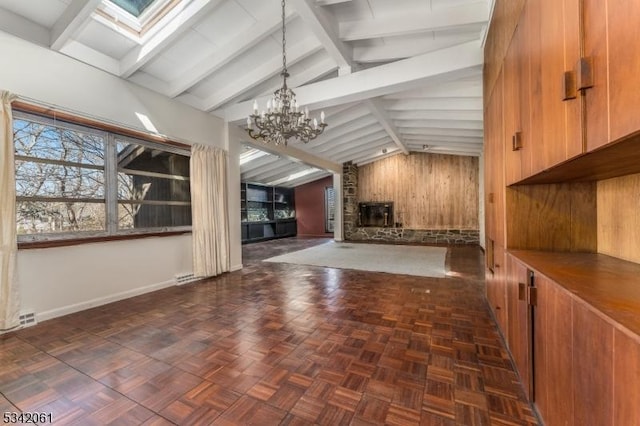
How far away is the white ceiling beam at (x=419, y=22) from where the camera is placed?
2.65 metres

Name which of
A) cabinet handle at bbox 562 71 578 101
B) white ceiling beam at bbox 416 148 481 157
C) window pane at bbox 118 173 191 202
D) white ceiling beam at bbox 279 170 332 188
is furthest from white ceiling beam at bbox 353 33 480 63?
white ceiling beam at bbox 279 170 332 188

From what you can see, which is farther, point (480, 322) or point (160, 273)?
point (160, 273)

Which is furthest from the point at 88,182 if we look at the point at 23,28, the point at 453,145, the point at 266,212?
the point at 453,145

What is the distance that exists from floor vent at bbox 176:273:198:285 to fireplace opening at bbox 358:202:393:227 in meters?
6.39

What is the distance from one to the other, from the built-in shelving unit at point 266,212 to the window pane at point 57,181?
5612 mm

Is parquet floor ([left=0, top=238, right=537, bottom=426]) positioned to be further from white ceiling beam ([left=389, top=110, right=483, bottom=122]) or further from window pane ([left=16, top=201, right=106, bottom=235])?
white ceiling beam ([left=389, top=110, right=483, bottom=122])

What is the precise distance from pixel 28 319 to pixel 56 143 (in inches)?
65.6

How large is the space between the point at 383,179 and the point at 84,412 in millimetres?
8873

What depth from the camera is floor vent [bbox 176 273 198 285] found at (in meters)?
3.90

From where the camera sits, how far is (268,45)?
334 centimetres

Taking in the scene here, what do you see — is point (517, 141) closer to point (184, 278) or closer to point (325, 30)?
point (325, 30)

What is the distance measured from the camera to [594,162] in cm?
106

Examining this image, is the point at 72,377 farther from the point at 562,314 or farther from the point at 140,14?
the point at 140,14

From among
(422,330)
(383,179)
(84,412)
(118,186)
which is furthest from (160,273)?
(383,179)
